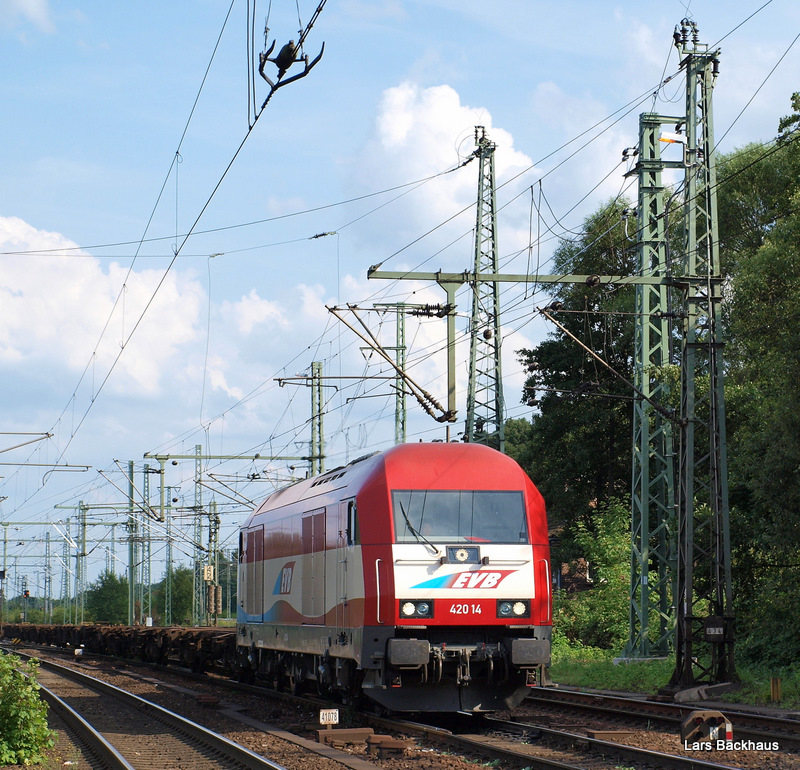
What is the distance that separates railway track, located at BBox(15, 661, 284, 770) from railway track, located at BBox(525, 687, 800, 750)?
5.94 metres

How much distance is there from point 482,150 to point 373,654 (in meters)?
19.8

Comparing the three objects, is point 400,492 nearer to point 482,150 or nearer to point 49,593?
point 482,150

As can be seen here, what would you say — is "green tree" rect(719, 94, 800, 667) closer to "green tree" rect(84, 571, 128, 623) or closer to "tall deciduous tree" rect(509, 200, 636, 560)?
"tall deciduous tree" rect(509, 200, 636, 560)

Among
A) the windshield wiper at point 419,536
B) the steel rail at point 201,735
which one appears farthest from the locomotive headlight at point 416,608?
the steel rail at point 201,735

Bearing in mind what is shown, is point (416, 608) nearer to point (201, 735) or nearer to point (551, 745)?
→ point (551, 745)

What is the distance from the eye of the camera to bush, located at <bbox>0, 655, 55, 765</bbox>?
13.6 m

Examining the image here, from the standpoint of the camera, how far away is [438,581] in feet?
50.6

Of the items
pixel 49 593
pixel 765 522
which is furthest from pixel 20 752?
pixel 49 593

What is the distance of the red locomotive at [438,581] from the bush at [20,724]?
4141 mm

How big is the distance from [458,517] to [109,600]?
91.3m

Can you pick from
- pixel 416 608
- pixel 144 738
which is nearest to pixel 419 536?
pixel 416 608

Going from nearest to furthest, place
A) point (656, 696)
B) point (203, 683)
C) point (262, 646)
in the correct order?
1. point (656, 696)
2. point (262, 646)
3. point (203, 683)

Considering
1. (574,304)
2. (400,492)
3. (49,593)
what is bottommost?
(49,593)

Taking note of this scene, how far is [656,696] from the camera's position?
66.2ft
